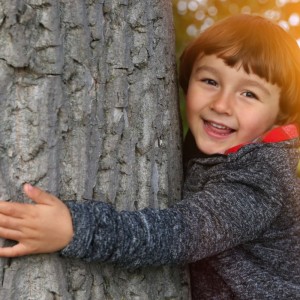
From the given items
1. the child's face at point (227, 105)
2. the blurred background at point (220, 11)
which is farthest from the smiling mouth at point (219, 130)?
the blurred background at point (220, 11)

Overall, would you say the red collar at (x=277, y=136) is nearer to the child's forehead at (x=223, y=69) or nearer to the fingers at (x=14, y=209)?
the child's forehead at (x=223, y=69)

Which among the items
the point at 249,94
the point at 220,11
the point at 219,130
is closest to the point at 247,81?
the point at 249,94


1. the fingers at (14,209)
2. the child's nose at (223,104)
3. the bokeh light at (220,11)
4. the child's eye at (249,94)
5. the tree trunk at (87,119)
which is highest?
the bokeh light at (220,11)

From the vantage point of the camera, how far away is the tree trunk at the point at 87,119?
1.76 m

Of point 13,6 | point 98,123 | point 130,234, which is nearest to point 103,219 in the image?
point 130,234

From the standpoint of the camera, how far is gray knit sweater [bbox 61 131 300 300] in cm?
185

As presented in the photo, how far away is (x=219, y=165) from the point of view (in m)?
2.26

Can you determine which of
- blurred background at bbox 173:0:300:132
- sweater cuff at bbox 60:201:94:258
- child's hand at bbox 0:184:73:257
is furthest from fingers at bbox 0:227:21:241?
blurred background at bbox 173:0:300:132

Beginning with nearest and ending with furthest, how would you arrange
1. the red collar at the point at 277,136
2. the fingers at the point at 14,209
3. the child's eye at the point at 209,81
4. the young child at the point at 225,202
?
the fingers at the point at 14,209 < the young child at the point at 225,202 < the red collar at the point at 277,136 < the child's eye at the point at 209,81

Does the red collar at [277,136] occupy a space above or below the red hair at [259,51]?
below

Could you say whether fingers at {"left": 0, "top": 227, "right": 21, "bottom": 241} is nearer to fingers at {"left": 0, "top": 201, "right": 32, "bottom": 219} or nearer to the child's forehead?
fingers at {"left": 0, "top": 201, "right": 32, "bottom": 219}

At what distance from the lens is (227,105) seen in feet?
7.80

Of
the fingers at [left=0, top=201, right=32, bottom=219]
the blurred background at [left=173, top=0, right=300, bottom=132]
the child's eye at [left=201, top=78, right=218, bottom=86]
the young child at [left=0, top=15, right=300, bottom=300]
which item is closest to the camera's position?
the fingers at [left=0, top=201, right=32, bottom=219]

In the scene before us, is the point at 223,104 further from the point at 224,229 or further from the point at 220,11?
the point at 220,11
